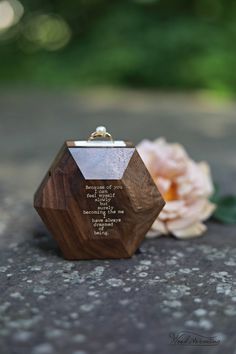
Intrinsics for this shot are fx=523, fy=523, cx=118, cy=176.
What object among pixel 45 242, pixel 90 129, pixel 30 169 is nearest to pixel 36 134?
pixel 90 129

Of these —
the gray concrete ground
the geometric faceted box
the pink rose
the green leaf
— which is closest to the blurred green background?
the gray concrete ground

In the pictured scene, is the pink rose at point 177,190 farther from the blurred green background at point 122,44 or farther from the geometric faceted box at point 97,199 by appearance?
the blurred green background at point 122,44

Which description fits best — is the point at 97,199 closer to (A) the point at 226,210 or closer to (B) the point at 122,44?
(A) the point at 226,210

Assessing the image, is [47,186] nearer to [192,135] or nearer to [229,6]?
[192,135]

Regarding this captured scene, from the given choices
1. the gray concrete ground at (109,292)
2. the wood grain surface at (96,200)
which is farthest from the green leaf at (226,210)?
the wood grain surface at (96,200)

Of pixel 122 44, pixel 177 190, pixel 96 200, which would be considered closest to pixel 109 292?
pixel 96 200

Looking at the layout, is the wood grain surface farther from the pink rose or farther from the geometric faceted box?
the pink rose
